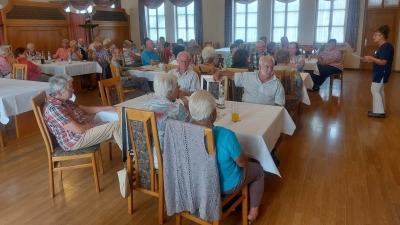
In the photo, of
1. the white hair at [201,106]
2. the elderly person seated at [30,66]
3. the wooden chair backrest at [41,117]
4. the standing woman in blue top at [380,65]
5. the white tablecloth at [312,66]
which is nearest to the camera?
the white hair at [201,106]

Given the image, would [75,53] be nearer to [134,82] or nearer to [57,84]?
[134,82]

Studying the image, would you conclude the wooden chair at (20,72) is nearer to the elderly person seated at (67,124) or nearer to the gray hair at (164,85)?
the elderly person seated at (67,124)

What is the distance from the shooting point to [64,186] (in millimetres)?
2859

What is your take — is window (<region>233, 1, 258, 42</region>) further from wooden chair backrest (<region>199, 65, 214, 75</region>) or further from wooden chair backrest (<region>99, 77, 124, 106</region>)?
wooden chair backrest (<region>99, 77, 124, 106</region>)

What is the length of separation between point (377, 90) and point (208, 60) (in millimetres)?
2525

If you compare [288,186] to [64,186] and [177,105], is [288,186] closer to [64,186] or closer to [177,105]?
[177,105]

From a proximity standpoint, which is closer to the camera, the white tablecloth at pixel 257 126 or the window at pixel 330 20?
the white tablecloth at pixel 257 126

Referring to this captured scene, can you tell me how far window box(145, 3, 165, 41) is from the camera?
1226cm

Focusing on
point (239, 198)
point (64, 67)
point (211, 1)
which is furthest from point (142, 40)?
point (239, 198)

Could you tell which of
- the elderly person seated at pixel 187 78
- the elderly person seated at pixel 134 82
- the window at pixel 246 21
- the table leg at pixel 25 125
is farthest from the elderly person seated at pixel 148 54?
the window at pixel 246 21

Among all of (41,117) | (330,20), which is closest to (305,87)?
(41,117)

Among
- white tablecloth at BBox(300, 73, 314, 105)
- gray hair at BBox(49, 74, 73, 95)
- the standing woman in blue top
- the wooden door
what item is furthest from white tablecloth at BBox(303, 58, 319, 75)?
gray hair at BBox(49, 74, 73, 95)

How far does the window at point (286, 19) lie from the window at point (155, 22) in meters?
4.26

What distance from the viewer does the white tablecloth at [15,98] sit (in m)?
3.53
